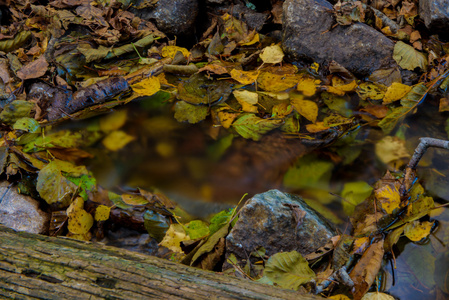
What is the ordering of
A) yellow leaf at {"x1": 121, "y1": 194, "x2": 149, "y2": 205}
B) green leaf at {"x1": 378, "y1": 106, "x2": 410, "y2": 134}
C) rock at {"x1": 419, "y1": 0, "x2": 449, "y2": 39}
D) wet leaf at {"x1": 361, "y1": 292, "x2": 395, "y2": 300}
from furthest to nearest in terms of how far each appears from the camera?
rock at {"x1": 419, "y1": 0, "x2": 449, "y2": 39}
green leaf at {"x1": 378, "y1": 106, "x2": 410, "y2": 134}
yellow leaf at {"x1": 121, "y1": 194, "x2": 149, "y2": 205}
wet leaf at {"x1": 361, "y1": 292, "x2": 395, "y2": 300}

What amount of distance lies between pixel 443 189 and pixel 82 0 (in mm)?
3413

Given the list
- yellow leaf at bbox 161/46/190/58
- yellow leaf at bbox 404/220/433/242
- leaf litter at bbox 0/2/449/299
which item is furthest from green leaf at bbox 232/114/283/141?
yellow leaf at bbox 404/220/433/242

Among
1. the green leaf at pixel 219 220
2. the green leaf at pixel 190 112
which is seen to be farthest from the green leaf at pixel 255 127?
the green leaf at pixel 219 220

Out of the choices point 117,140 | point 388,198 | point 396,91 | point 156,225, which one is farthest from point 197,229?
point 396,91

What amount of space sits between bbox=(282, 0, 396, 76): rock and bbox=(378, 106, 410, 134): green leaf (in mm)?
454

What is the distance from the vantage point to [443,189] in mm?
1919

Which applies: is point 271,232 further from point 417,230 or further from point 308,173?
point 417,230

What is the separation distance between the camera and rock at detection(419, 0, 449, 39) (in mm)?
2637

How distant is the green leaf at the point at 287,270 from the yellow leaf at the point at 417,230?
0.55 metres

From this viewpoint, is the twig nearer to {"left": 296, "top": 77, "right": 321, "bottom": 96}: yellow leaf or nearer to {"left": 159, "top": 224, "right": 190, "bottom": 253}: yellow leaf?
{"left": 296, "top": 77, "right": 321, "bottom": 96}: yellow leaf

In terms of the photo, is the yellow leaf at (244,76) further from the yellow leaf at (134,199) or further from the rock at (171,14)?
the yellow leaf at (134,199)

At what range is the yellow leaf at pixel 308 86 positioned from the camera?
2676 millimetres

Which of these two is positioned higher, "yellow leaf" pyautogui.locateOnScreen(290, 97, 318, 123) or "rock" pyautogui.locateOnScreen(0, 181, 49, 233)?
"yellow leaf" pyautogui.locateOnScreen(290, 97, 318, 123)

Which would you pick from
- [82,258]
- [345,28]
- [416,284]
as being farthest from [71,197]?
[345,28]
